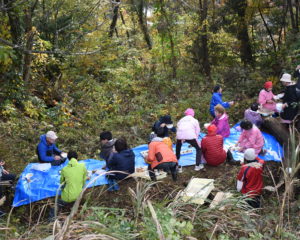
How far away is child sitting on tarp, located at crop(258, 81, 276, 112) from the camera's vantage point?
25.2 ft

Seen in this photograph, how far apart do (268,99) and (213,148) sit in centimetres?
286

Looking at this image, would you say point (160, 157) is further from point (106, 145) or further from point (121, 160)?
point (106, 145)

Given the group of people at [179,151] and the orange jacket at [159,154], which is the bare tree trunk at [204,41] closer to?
the group of people at [179,151]

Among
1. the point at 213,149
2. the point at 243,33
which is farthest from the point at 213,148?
the point at 243,33

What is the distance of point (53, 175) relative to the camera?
600 centimetres

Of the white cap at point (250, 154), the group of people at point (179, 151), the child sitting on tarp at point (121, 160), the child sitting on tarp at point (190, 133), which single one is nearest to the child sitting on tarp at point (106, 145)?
the group of people at point (179, 151)

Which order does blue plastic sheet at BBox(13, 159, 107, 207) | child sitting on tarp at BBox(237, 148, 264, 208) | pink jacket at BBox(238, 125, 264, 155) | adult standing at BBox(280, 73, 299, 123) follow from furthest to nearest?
adult standing at BBox(280, 73, 299, 123), pink jacket at BBox(238, 125, 264, 155), blue plastic sheet at BBox(13, 159, 107, 207), child sitting on tarp at BBox(237, 148, 264, 208)

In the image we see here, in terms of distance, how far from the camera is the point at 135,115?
9969 millimetres

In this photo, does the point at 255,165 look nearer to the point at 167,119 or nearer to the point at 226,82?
the point at 167,119

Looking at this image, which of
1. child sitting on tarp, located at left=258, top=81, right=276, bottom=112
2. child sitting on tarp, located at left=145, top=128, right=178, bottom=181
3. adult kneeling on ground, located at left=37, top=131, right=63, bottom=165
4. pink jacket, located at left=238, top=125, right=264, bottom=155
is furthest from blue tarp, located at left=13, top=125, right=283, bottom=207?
child sitting on tarp, located at left=145, top=128, right=178, bottom=181

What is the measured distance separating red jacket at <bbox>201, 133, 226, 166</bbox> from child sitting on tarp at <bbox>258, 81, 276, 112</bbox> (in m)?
2.52

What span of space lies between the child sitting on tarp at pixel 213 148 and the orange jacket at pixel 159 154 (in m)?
0.93

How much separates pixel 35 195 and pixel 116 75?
7575mm

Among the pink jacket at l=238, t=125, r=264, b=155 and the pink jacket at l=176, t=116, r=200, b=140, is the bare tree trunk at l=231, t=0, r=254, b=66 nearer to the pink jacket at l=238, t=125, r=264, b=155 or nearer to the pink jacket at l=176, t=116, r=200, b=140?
the pink jacket at l=238, t=125, r=264, b=155
